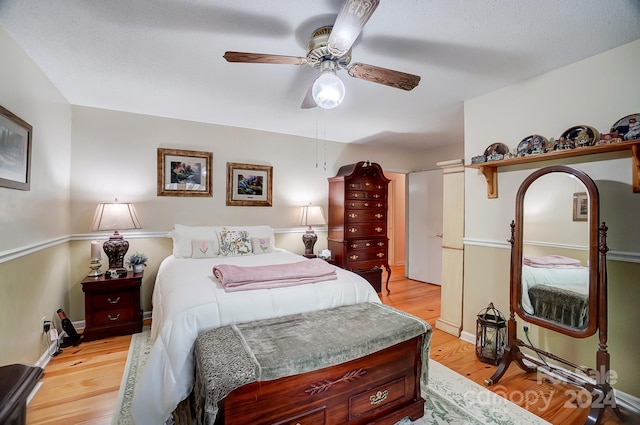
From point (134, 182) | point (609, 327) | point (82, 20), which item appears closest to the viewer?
point (82, 20)

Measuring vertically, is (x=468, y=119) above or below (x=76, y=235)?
above

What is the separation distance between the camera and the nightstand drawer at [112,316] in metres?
2.72

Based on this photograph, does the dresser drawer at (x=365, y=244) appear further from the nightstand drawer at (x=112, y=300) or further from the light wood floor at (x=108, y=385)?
the nightstand drawer at (x=112, y=300)

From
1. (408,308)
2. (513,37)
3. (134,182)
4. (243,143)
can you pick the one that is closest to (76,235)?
(134,182)

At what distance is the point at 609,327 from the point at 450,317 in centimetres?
122

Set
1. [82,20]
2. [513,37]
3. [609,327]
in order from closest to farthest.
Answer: [82,20]
[513,37]
[609,327]

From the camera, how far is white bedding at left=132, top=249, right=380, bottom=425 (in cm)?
147

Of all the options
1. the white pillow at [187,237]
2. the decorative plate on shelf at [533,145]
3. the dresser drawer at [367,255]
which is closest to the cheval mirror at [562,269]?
the decorative plate on shelf at [533,145]

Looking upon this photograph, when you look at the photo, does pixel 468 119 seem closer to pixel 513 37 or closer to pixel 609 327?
pixel 513 37

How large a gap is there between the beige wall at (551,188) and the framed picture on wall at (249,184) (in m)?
2.49

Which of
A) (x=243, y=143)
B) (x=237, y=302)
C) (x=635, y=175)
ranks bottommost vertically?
(x=237, y=302)

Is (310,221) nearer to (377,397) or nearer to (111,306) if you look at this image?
(111,306)

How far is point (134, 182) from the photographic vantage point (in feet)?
10.6

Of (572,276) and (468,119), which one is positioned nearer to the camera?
(572,276)
